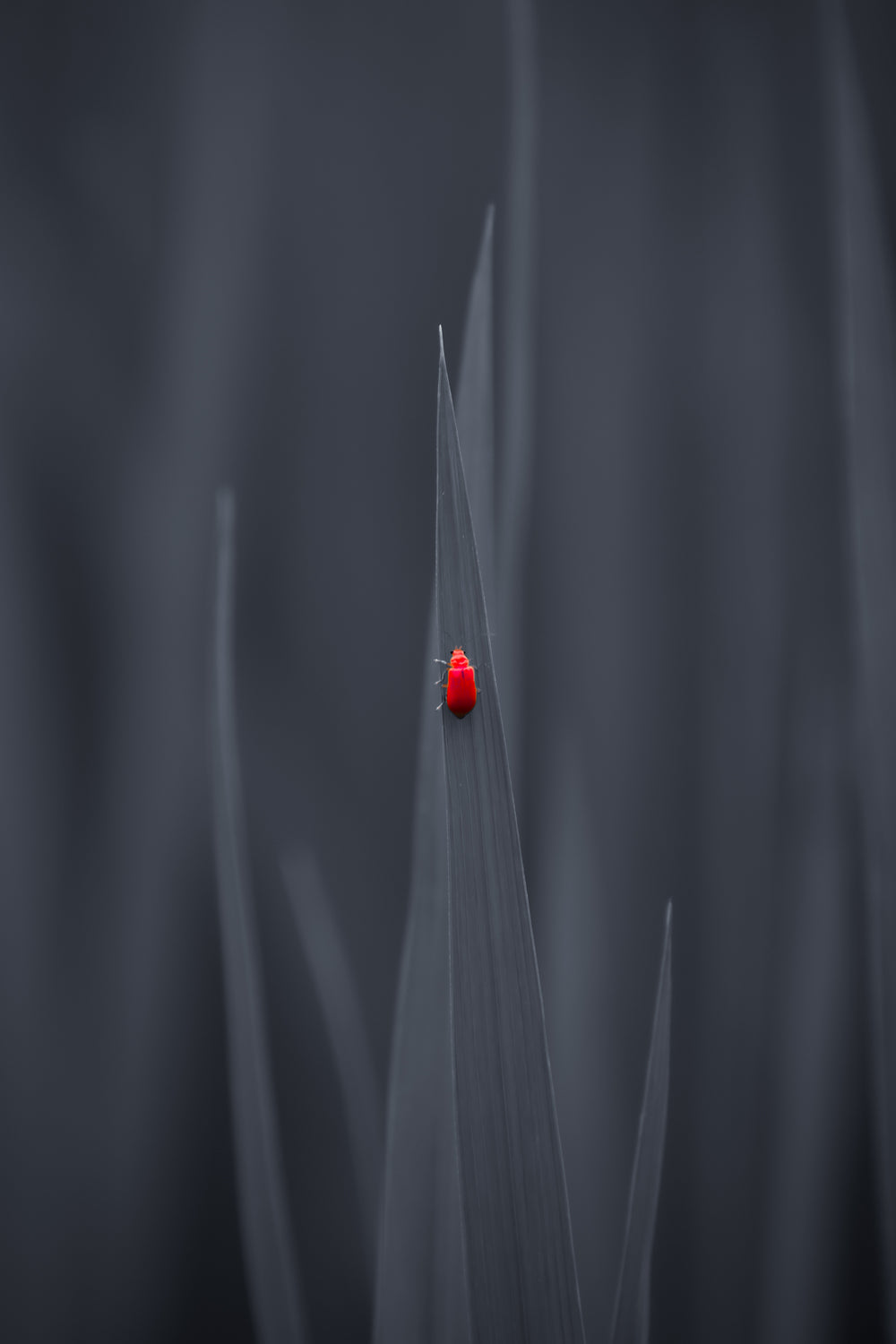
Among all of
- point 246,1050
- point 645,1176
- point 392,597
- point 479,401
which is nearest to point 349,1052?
point 246,1050

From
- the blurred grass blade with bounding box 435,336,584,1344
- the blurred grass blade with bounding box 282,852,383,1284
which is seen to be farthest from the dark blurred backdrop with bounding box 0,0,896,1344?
the blurred grass blade with bounding box 435,336,584,1344

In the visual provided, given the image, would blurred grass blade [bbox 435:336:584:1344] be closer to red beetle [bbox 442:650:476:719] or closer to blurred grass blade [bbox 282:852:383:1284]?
red beetle [bbox 442:650:476:719]

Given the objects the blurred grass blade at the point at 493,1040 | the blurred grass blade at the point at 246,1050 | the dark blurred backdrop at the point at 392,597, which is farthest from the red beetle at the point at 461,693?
the dark blurred backdrop at the point at 392,597

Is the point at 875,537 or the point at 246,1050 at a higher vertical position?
the point at 875,537

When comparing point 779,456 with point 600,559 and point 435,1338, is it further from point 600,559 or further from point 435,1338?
point 435,1338

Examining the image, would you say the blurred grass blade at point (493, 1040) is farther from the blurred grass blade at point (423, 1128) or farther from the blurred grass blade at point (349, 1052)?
the blurred grass blade at point (349, 1052)

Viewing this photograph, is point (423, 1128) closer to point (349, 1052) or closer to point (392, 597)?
point (349, 1052)
